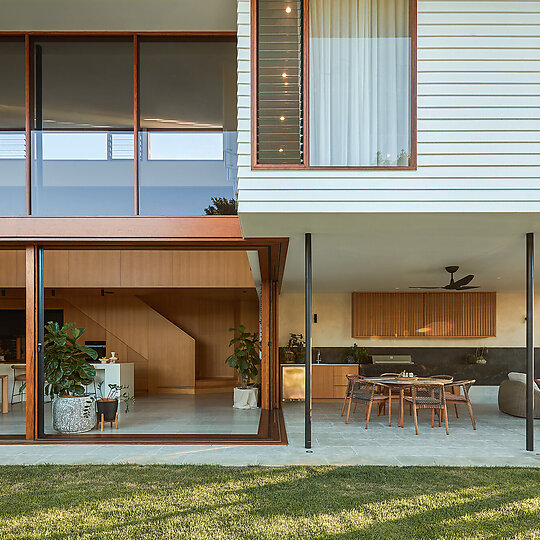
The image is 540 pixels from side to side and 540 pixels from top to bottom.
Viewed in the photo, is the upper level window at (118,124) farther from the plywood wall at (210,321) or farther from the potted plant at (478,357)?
the plywood wall at (210,321)

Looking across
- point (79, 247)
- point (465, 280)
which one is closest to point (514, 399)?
point (465, 280)

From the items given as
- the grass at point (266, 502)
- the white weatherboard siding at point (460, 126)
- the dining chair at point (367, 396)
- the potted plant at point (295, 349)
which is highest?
the white weatherboard siding at point (460, 126)

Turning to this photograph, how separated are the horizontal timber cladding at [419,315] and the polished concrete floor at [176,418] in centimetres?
344

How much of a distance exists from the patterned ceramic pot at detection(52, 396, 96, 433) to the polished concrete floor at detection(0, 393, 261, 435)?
0.87 feet

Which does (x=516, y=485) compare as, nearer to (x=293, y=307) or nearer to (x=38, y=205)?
(x=38, y=205)

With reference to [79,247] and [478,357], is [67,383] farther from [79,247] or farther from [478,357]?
[478,357]

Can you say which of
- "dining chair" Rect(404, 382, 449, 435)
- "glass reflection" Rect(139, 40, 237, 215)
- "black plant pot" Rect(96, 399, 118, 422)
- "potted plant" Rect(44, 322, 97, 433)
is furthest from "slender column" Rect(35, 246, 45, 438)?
"dining chair" Rect(404, 382, 449, 435)

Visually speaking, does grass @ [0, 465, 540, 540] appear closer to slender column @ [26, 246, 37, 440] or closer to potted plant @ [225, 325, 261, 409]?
slender column @ [26, 246, 37, 440]

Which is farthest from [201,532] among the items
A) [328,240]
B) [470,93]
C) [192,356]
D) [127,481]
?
[192,356]

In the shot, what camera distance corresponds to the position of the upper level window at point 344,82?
5.41 meters

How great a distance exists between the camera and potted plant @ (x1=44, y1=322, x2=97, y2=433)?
7.35 meters

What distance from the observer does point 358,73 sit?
5.47m

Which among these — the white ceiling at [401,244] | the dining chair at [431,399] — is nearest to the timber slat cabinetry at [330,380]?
the white ceiling at [401,244]

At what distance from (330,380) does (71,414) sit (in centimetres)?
558
